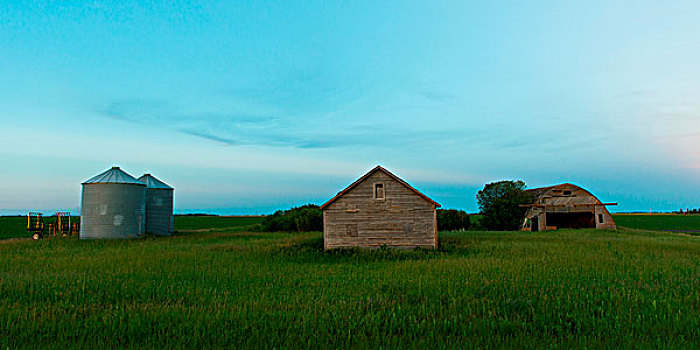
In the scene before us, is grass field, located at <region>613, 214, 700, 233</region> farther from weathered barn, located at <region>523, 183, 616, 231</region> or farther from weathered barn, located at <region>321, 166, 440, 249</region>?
weathered barn, located at <region>321, 166, 440, 249</region>

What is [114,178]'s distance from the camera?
38.8m

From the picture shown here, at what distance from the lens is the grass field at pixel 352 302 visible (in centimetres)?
950

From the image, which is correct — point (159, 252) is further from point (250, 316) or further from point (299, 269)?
point (250, 316)

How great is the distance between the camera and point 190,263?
22.2m

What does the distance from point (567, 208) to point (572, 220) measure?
589 cm

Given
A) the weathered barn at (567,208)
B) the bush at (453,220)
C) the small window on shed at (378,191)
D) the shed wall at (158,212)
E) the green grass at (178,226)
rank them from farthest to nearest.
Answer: the bush at (453,220), the green grass at (178,226), the weathered barn at (567,208), the shed wall at (158,212), the small window on shed at (378,191)

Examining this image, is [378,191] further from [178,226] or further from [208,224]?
[208,224]

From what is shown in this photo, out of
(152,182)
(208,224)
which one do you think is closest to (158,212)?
(152,182)

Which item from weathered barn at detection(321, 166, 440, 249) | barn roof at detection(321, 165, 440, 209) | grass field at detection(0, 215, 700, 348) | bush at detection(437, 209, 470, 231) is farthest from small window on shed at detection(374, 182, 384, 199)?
bush at detection(437, 209, 470, 231)

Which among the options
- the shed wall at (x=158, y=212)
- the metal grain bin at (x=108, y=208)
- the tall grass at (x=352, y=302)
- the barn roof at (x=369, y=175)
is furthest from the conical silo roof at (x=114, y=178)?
the barn roof at (x=369, y=175)

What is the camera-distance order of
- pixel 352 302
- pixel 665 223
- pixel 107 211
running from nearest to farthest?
pixel 352 302 < pixel 107 211 < pixel 665 223

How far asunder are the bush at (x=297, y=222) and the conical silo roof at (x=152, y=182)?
17.1 m

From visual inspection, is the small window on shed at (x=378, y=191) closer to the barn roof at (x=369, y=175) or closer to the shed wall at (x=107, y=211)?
the barn roof at (x=369, y=175)

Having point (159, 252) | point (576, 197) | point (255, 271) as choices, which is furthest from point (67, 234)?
point (576, 197)
